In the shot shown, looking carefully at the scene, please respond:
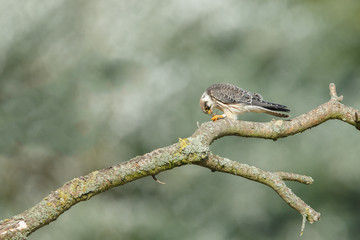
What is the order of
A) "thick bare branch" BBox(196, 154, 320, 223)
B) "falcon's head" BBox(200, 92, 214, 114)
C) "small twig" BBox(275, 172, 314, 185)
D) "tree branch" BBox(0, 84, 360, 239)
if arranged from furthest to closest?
1. "falcon's head" BBox(200, 92, 214, 114)
2. "small twig" BBox(275, 172, 314, 185)
3. "thick bare branch" BBox(196, 154, 320, 223)
4. "tree branch" BBox(0, 84, 360, 239)

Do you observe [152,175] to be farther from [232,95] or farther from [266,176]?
[232,95]

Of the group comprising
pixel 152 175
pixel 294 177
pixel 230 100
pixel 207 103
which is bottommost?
pixel 294 177

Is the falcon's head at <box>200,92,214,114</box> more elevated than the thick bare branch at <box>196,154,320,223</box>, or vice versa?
the falcon's head at <box>200,92,214,114</box>

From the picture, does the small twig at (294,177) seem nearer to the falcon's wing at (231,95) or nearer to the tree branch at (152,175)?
the tree branch at (152,175)

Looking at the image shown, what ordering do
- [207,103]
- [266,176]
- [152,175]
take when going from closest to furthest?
[152,175], [266,176], [207,103]

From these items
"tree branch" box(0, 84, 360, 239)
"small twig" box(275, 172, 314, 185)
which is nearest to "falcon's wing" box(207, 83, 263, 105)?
"tree branch" box(0, 84, 360, 239)

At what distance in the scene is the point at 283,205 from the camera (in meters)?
7.96

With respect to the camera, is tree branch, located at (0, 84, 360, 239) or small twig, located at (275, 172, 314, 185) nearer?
tree branch, located at (0, 84, 360, 239)

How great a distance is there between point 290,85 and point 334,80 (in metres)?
0.76

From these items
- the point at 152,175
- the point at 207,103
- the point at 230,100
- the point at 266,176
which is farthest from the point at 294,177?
the point at 207,103

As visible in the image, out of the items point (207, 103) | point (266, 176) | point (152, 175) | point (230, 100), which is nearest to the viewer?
point (152, 175)

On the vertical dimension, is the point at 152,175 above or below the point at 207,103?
below

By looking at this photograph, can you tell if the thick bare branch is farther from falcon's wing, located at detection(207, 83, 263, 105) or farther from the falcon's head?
the falcon's head

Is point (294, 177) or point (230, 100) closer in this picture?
point (294, 177)
